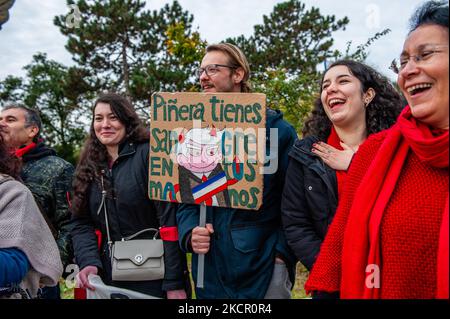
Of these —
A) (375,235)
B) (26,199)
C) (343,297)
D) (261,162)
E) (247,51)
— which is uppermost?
(247,51)

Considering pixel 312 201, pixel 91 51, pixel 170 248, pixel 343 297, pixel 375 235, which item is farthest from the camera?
pixel 91 51

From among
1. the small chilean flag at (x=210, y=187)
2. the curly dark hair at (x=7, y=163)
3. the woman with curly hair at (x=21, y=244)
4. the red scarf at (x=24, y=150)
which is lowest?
the woman with curly hair at (x=21, y=244)

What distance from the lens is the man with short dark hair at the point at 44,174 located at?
9.84 ft

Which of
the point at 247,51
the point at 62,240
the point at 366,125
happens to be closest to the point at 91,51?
the point at 247,51

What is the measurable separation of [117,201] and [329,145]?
1.24 m

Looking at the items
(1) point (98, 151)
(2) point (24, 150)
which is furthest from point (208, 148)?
(2) point (24, 150)

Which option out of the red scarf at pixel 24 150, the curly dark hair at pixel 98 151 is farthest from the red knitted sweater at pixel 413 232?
the red scarf at pixel 24 150

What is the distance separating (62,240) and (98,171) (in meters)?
0.62

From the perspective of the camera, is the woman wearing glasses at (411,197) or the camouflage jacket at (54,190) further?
the camouflage jacket at (54,190)

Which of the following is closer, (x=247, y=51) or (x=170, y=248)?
(x=170, y=248)

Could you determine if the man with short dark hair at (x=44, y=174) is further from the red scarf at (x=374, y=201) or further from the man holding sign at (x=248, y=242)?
the red scarf at (x=374, y=201)

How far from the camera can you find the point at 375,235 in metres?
1.51

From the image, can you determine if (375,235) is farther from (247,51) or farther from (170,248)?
(247,51)

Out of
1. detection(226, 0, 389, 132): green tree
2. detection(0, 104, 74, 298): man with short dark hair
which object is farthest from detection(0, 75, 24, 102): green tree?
detection(0, 104, 74, 298): man with short dark hair
